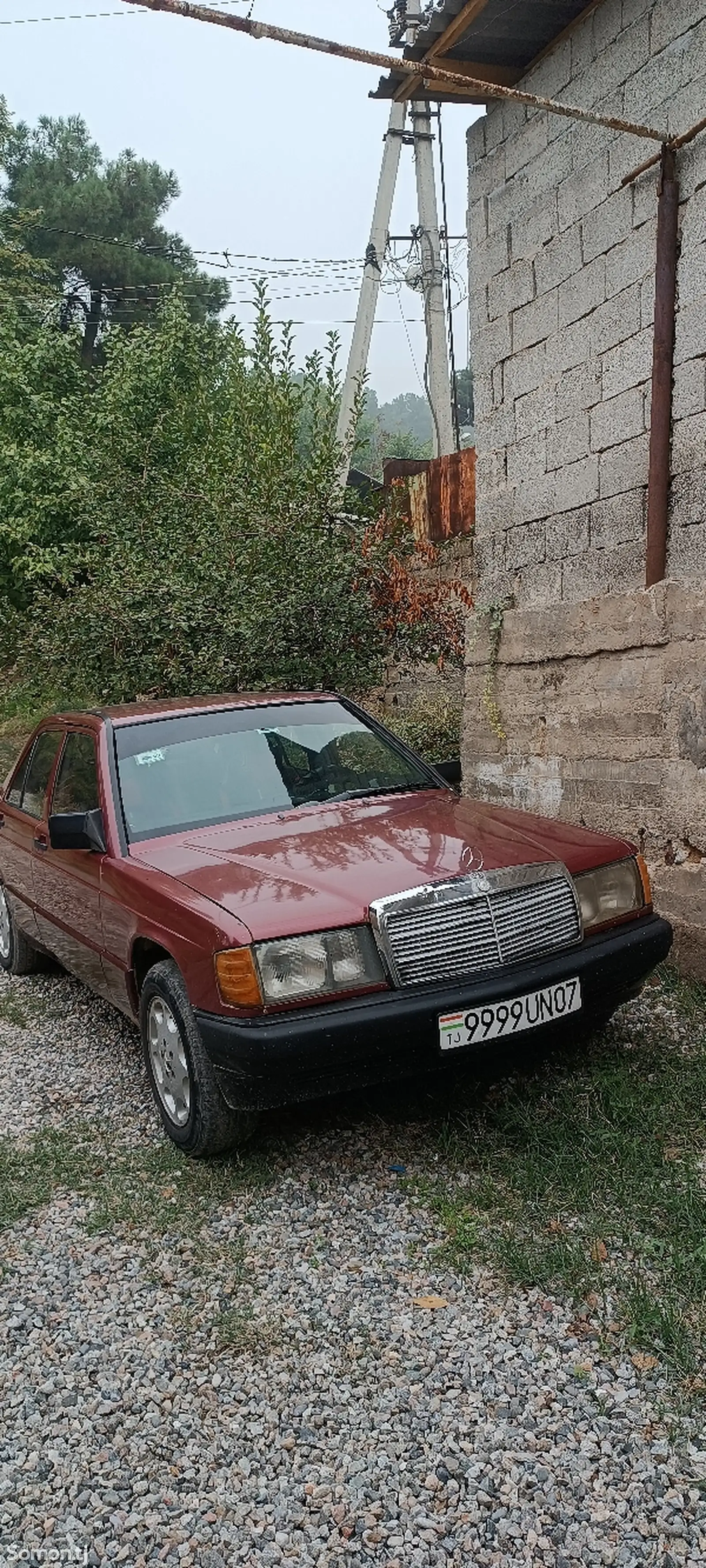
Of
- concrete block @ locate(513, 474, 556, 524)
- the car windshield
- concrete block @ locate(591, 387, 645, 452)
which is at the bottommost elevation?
the car windshield

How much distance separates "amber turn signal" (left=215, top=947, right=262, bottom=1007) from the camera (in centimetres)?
326

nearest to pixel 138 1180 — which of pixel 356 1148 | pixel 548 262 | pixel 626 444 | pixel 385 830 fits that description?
pixel 356 1148

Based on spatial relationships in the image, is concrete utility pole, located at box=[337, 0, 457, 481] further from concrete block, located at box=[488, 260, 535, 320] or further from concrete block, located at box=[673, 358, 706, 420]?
concrete block, located at box=[673, 358, 706, 420]

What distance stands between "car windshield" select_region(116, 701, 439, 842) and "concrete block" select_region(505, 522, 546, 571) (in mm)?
1746

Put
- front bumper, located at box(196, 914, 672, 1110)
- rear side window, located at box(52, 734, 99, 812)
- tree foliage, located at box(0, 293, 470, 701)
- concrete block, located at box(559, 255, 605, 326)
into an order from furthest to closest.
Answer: tree foliage, located at box(0, 293, 470, 701), concrete block, located at box(559, 255, 605, 326), rear side window, located at box(52, 734, 99, 812), front bumper, located at box(196, 914, 672, 1110)

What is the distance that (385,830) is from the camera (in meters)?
4.05

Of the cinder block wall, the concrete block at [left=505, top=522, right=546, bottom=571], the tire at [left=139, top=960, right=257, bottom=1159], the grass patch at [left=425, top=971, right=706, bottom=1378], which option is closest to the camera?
the grass patch at [left=425, top=971, right=706, bottom=1378]

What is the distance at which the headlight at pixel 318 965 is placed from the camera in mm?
3277

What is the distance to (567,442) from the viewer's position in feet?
19.1

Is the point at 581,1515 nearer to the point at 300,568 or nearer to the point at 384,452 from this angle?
the point at 300,568

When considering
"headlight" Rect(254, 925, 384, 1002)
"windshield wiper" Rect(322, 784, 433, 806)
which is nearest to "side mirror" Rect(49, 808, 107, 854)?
"windshield wiper" Rect(322, 784, 433, 806)

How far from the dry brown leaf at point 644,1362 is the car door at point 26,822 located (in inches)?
142

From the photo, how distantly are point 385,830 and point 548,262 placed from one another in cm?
351

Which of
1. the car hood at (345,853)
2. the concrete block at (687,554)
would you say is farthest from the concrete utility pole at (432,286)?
the car hood at (345,853)
